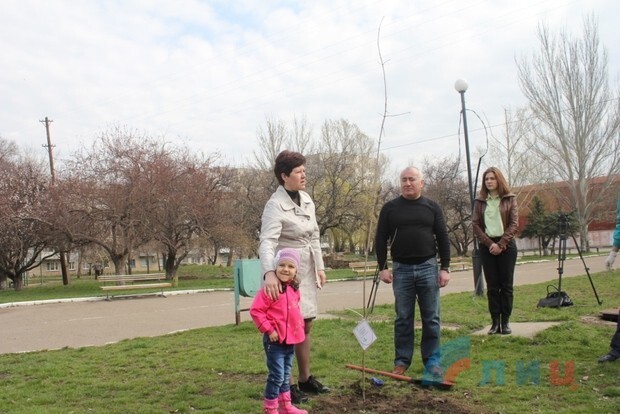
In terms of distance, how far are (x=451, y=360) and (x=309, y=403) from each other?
1780 mm

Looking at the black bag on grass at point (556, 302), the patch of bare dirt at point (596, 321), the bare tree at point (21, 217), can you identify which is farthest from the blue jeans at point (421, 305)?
the bare tree at point (21, 217)

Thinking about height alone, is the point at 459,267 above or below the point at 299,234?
below

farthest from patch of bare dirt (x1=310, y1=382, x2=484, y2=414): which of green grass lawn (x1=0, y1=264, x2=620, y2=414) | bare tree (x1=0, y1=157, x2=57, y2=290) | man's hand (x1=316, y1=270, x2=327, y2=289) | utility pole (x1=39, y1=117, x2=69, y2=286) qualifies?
utility pole (x1=39, y1=117, x2=69, y2=286)

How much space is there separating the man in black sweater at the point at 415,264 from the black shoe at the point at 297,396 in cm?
108

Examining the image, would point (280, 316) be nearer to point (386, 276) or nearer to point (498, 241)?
point (386, 276)

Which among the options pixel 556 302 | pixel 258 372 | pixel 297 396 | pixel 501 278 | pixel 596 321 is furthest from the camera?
pixel 556 302

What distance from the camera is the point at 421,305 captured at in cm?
503

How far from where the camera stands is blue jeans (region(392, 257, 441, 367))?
494 centimetres

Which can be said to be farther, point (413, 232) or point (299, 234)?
point (413, 232)

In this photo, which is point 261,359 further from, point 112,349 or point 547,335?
point 547,335

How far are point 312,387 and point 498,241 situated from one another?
3.24 metres

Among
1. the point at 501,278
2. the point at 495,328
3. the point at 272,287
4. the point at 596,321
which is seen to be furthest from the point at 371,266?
the point at 272,287

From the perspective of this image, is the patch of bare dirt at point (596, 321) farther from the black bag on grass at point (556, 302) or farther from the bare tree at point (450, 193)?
the bare tree at point (450, 193)

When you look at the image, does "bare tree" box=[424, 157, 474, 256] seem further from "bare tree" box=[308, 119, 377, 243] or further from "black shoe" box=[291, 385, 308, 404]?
"black shoe" box=[291, 385, 308, 404]
